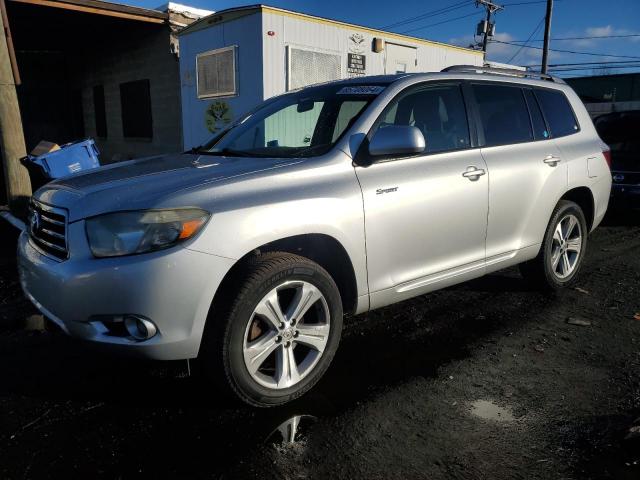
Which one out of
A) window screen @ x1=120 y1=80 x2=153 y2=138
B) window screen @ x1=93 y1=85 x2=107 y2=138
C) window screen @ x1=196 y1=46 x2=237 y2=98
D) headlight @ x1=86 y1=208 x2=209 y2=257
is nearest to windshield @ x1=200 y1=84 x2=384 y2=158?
headlight @ x1=86 y1=208 x2=209 y2=257

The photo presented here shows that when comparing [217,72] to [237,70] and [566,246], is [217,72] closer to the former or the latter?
[237,70]

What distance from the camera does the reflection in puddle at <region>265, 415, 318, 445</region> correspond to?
7.99 feet

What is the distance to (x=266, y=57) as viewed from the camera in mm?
8195

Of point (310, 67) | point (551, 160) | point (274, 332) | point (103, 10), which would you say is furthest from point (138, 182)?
point (103, 10)

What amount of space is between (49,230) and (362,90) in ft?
6.80

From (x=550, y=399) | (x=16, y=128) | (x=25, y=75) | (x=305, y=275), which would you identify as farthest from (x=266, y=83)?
(x=25, y=75)

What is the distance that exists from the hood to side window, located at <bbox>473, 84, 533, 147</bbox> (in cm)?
171

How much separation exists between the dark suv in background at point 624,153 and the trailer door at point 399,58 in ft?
11.6

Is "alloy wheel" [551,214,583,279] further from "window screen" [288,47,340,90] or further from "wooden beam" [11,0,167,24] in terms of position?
"wooden beam" [11,0,167,24]

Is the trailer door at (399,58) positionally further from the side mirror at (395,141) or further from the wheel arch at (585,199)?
the side mirror at (395,141)

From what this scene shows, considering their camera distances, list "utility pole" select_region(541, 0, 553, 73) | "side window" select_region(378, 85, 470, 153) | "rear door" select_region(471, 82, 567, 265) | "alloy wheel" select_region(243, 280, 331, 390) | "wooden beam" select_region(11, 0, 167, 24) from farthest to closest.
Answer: "utility pole" select_region(541, 0, 553, 73) < "wooden beam" select_region(11, 0, 167, 24) < "rear door" select_region(471, 82, 567, 265) < "side window" select_region(378, 85, 470, 153) < "alloy wheel" select_region(243, 280, 331, 390)

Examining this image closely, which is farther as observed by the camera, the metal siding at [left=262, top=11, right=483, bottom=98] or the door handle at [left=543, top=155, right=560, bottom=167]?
the metal siding at [left=262, top=11, right=483, bottom=98]

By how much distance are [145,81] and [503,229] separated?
40.4ft

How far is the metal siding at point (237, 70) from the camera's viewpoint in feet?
27.2
